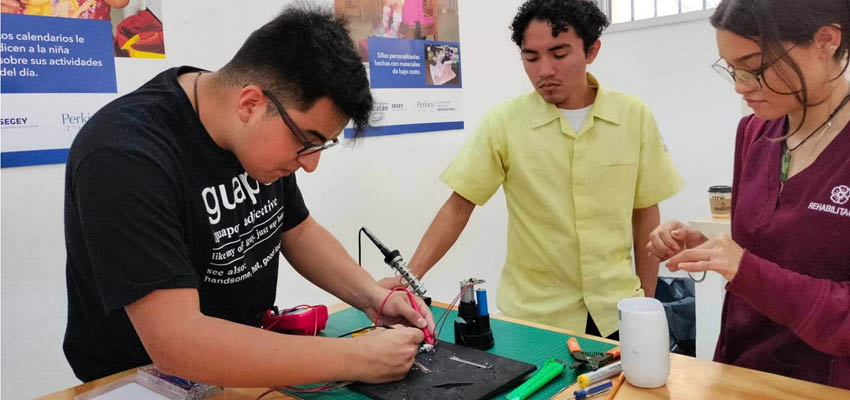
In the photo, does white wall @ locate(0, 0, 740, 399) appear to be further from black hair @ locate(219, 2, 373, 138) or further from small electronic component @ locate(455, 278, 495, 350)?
small electronic component @ locate(455, 278, 495, 350)

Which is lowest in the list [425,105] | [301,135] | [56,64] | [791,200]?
[791,200]

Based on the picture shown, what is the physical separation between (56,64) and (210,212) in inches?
36.7

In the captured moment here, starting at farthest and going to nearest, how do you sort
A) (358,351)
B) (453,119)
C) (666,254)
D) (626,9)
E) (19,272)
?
1. (626,9)
2. (453,119)
3. (19,272)
4. (666,254)
5. (358,351)

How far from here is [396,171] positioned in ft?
9.34

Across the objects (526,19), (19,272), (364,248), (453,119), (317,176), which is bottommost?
(364,248)

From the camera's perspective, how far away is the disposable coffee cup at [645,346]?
44.4 inches

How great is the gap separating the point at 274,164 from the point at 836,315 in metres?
1.10

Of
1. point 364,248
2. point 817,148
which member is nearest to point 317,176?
point 364,248

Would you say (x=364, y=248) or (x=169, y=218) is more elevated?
(x=169, y=218)

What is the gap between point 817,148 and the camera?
125cm

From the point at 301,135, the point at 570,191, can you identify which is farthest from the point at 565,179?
the point at 301,135

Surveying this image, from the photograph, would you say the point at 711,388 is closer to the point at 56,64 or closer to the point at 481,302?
the point at 481,302

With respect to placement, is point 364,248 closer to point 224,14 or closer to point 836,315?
point 224,14

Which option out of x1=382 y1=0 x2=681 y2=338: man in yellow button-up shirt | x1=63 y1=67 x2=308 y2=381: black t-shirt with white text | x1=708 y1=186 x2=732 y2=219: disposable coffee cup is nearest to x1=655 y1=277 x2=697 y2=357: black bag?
x1=708 y1=186 x2=732 y2=219: disposable coffee cup
